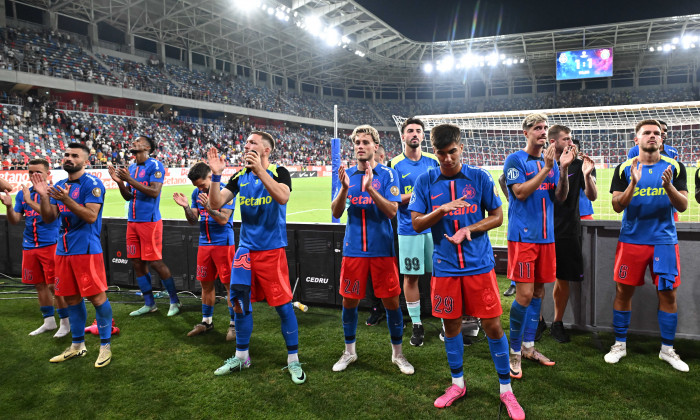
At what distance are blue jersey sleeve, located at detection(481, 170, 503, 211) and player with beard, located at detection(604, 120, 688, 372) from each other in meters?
1.69

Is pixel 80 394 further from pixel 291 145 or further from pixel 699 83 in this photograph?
pixel 699 83

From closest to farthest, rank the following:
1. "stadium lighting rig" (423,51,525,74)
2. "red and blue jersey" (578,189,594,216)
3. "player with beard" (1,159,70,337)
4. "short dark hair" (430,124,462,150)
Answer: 1. "short dark hair" (430,124,462,150)
2. "player with beard" (1,159,70,337)
3. "red and blue jersey" (578,189,594,216)
4. "stadium lighting rig" (423,51,525,74)

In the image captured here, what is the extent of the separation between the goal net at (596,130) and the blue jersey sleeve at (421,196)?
326cm

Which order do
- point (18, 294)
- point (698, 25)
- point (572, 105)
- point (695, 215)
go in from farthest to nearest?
point (572, 105)
point (698, 25)
point (695, 215)
point (18, 294)

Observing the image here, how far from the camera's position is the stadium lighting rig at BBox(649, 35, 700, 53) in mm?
39656

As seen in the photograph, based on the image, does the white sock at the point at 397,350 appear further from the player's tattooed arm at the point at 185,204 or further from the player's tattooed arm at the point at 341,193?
the player's tattooed arm at the point at 185,204

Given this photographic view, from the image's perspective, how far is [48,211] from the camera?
4508 millimetres

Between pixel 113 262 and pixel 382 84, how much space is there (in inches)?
2256

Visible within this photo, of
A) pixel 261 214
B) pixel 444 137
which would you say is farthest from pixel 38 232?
pixel 444 137

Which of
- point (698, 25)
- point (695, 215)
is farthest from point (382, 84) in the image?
point (695, 215)

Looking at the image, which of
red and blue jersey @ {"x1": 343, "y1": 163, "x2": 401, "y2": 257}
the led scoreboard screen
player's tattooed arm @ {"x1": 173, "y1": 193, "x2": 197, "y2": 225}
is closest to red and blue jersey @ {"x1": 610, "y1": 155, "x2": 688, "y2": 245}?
red and blue jersey @ {"x1": 343, "y1": 163, "x2": 401, "y2": 257}

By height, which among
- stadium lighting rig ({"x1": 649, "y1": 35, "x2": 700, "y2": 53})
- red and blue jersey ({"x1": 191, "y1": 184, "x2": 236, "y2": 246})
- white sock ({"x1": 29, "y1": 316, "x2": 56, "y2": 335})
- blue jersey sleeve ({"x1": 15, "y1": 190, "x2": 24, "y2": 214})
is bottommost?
white sock ({"x1": 29, "y1": 316, "x2": 56, "y2": 335})

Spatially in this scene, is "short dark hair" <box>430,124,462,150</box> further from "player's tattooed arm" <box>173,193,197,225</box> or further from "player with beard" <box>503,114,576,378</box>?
"player's tattooed arm" <box>173,193,197,225</box>

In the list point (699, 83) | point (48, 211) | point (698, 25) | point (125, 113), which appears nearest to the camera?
point (48, 211)
